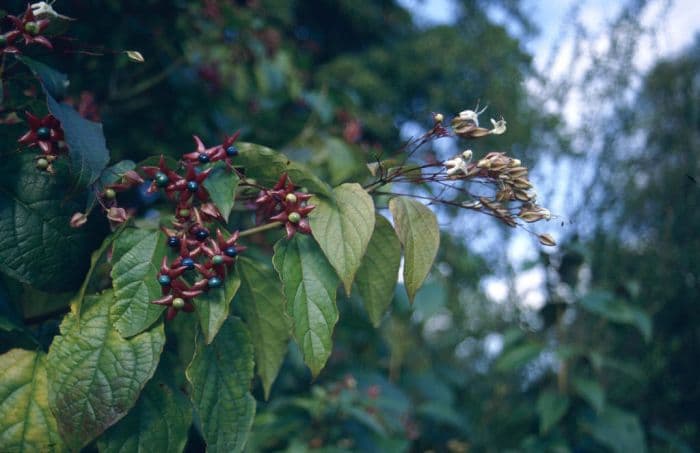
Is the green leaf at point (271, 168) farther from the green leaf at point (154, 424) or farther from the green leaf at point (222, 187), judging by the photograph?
the green leaf at point (154, 424)

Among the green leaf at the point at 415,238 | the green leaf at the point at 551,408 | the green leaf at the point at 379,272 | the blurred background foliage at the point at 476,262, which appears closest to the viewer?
the green leaf at the point at 415,238

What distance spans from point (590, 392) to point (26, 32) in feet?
6.79

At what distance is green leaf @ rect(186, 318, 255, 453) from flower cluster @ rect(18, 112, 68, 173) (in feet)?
1.13

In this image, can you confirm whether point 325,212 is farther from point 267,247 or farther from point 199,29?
point 199,29

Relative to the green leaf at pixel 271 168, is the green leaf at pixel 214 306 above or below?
below

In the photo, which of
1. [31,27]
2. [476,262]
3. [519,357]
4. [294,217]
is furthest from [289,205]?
[476,262]

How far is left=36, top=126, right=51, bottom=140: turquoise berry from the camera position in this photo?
0.81 meters

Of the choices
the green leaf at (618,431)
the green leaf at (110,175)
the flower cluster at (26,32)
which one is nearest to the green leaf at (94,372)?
the green leaf at (110,175)

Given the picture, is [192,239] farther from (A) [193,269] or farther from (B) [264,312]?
(B) [264,312]

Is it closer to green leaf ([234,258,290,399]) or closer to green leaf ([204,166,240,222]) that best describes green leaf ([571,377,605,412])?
green leaf ([234,258,290,399])

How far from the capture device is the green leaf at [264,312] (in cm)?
96

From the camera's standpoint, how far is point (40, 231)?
827 millimetres

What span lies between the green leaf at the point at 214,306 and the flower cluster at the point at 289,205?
0.11 metres

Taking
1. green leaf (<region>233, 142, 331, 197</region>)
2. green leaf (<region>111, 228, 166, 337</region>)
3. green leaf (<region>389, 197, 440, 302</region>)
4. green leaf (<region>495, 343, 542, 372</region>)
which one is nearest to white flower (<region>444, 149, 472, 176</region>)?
green leaf (<region>389, 197, 440, 302</region>)
